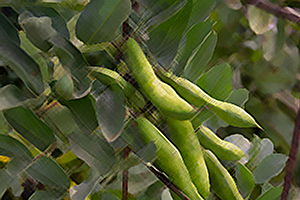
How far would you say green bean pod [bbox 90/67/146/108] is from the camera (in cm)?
17

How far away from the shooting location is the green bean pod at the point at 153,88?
0.57 ft

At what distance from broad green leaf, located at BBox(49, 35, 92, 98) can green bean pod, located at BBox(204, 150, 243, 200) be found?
101 mm

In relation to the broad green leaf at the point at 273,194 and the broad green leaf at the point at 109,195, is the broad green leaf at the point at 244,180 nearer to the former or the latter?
the broad green leaf at the point at 273,194

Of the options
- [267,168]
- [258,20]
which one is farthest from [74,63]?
[258,20]

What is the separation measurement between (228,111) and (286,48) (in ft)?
1.47

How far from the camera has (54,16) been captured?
181mm

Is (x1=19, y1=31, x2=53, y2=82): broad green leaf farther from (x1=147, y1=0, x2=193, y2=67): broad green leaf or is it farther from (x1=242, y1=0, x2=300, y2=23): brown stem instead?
(x1=242, y1=0, x2=300, y2=23): brown stem

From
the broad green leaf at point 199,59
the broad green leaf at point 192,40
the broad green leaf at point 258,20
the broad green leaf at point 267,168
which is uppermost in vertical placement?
the broad green leaf at point 192,40

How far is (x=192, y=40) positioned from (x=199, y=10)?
0.02 metres

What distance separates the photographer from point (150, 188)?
19 centimetres

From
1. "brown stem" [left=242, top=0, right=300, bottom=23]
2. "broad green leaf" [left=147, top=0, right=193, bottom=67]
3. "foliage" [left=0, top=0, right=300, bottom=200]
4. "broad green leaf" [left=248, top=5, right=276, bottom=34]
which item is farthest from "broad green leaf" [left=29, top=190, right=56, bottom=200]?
"broad green leaf" [left=248, top=5, right=276, bottom=34]

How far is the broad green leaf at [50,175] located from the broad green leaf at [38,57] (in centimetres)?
5

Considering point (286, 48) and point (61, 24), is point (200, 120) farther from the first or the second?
point (286, 48)

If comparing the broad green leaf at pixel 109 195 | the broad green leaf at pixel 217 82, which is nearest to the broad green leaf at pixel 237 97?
the broad green leaf at pixel 217 82
